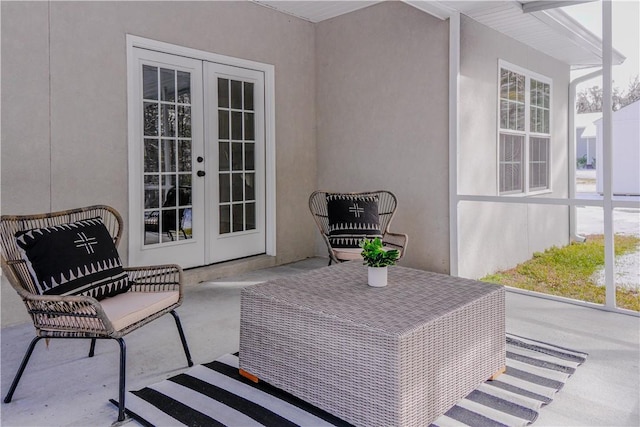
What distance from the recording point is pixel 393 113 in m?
4.71

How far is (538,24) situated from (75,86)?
3.84m

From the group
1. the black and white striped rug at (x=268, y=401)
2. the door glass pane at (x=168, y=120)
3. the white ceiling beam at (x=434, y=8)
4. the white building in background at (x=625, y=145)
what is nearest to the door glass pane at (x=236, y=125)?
the door glass pane at (x=168, y=120)

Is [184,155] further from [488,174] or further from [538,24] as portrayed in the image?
[538,24]

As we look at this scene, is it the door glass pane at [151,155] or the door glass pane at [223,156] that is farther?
the door glass pane at [223,156]

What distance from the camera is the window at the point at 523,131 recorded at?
13.3ft

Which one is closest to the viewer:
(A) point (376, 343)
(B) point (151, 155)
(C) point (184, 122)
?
(A) point (376, 343)

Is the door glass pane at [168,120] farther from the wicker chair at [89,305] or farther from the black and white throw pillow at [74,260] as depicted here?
the black and white throw pillow at [74,260]

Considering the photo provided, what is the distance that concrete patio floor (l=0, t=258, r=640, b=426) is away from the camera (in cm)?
207

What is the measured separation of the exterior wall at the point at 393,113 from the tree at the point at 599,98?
109 centimetres

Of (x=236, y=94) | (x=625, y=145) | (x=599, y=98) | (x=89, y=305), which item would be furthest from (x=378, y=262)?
(x=236, y=94)

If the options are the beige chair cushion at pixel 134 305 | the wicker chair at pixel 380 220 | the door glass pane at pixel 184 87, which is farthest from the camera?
the door glass pane at pixel 184 87

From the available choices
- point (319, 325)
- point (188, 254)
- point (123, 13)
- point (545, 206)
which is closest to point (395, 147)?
point (545, 206)

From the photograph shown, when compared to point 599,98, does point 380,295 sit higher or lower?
lower

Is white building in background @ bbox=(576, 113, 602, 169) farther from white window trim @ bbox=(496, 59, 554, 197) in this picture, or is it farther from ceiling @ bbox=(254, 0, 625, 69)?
ceiling @ bbox=(254, 0, 625, 69)
